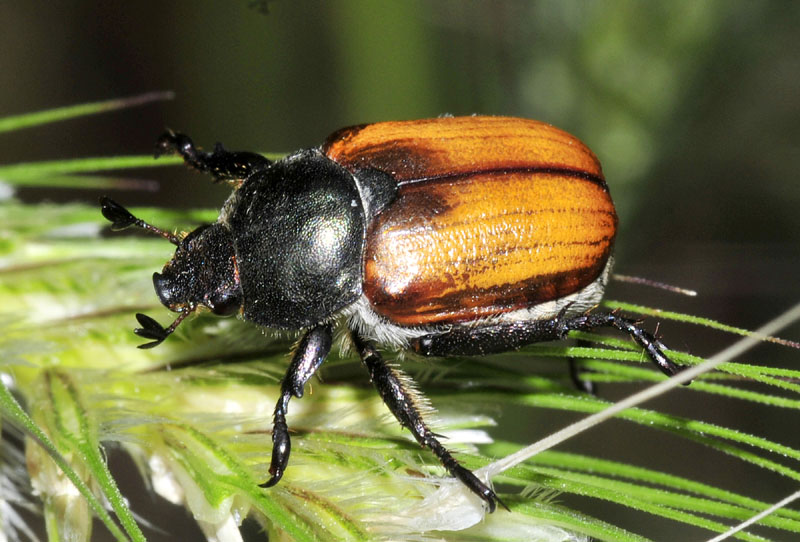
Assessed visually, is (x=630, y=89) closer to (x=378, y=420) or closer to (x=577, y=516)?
(x=378, y=420)

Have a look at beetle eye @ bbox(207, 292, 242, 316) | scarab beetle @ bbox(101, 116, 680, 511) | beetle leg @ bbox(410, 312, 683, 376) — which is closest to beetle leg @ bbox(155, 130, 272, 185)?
scarab beetle @ bbox(101, 116, 680, 511)

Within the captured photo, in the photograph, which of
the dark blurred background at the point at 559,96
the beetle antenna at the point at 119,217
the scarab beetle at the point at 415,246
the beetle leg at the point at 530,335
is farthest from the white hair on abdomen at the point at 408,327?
the dark blurred background at the point at 559,96

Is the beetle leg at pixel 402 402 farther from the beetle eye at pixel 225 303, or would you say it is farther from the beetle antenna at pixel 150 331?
the beetle antenna at pixel 150 331

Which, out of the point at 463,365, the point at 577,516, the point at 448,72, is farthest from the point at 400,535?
the point at 448,72

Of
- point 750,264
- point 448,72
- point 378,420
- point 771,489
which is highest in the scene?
point 448,72

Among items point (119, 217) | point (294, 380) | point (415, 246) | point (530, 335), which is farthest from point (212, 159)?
point (530, 335)

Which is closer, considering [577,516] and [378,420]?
Result: [577,516]

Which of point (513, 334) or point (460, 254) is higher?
point (460, 254)

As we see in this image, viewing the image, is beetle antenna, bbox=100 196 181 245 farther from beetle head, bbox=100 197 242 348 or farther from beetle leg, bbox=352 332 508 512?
beetle leg, bbox=352 332 508 512

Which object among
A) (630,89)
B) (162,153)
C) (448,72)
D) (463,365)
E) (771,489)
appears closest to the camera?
(463,365)
